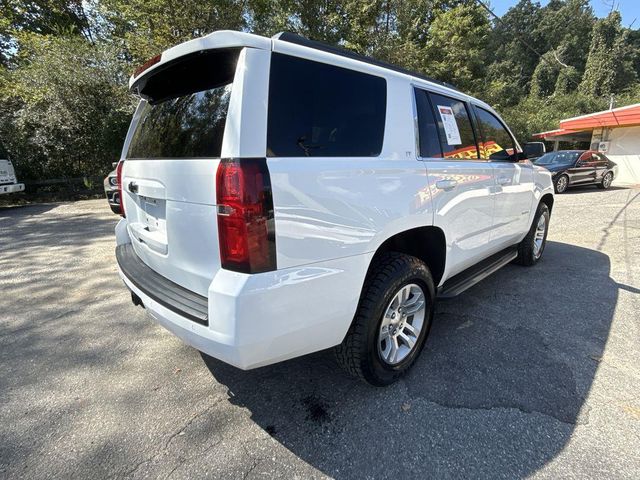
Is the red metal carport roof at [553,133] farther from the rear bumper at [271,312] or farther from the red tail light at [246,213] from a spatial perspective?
the red tail light at [246,213]

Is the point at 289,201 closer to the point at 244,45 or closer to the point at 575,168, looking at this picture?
the point at 244,45

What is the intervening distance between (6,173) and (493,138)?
471 inches

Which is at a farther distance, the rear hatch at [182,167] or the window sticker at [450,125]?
the window sticker at [450,125]

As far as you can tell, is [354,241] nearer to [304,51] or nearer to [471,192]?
[304,51]

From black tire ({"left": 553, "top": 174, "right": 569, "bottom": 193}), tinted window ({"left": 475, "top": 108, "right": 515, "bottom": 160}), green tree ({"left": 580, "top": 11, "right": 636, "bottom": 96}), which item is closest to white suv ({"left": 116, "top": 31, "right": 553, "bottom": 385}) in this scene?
tinted window ({"left": 475, "top": 108, "right": 515, "bottom": 160})

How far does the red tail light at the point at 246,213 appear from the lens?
5.12ft

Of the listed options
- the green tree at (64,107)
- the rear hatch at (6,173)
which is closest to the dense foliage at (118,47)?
the green tree at (64,107)

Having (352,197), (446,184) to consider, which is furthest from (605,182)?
(352,197)

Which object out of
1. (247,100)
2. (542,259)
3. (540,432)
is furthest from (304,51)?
(542,259)

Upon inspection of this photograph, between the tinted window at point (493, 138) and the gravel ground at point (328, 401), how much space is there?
1.51 m

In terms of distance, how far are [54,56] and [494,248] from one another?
14157mm

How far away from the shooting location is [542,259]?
508cm

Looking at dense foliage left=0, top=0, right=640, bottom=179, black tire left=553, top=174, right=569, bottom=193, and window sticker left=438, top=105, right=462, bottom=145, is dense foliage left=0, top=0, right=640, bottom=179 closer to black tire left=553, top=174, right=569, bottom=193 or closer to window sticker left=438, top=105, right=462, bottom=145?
black tire left=553, top=174, right=569, bottom=193

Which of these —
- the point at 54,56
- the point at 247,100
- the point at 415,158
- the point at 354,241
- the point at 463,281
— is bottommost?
the point at 463,281
